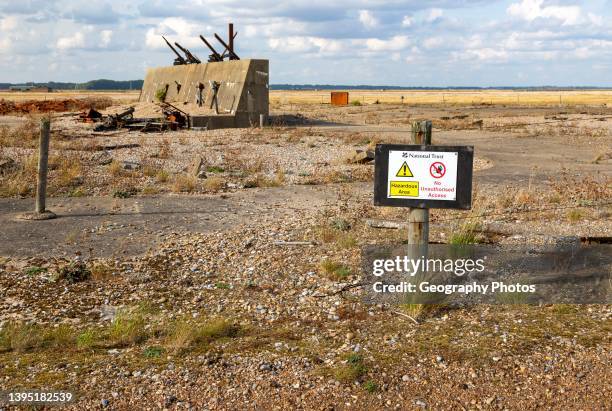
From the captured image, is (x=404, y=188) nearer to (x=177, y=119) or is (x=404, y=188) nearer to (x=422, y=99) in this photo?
(x=177, y=119)

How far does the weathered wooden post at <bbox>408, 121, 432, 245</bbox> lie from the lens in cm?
631

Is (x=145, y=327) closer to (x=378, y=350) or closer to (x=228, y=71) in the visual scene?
(x=378, y=350)

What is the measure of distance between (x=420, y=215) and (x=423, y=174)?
44 centimetres

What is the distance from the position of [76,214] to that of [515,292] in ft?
23.8

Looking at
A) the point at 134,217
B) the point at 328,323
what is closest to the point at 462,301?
the point at 328,323

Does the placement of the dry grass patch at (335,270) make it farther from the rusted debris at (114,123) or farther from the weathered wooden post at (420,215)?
the rusted debris at (114,123)

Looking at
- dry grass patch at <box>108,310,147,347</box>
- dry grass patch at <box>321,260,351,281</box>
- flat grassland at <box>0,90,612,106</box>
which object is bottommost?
dry grass patch at <box>108,310,147,347</box>

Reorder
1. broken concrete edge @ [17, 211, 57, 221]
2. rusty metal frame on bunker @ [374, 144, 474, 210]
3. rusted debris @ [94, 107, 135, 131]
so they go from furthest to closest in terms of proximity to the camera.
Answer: rusted debris @ [94, 107, 135, 131], broken concrete edge @ [17, 211, 57, 221], rusty metal frame on bunker @ [374, 144, 474, 210]

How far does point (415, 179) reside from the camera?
20.3 ft

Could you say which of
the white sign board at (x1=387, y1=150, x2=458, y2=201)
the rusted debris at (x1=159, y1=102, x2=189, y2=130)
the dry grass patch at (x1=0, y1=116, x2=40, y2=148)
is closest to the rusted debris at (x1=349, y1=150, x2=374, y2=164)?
the dry grass patch at (x1=0, y1=116, x2=40, y2=148)

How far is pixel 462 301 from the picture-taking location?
270 inches

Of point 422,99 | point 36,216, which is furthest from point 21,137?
point 422,99

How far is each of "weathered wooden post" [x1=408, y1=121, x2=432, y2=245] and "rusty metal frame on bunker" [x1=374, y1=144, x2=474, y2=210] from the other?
0.18 metres

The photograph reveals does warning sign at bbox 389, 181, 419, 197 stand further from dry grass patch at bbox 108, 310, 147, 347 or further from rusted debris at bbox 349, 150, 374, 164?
rusted debris at bbox 349, 150, 374, 164
